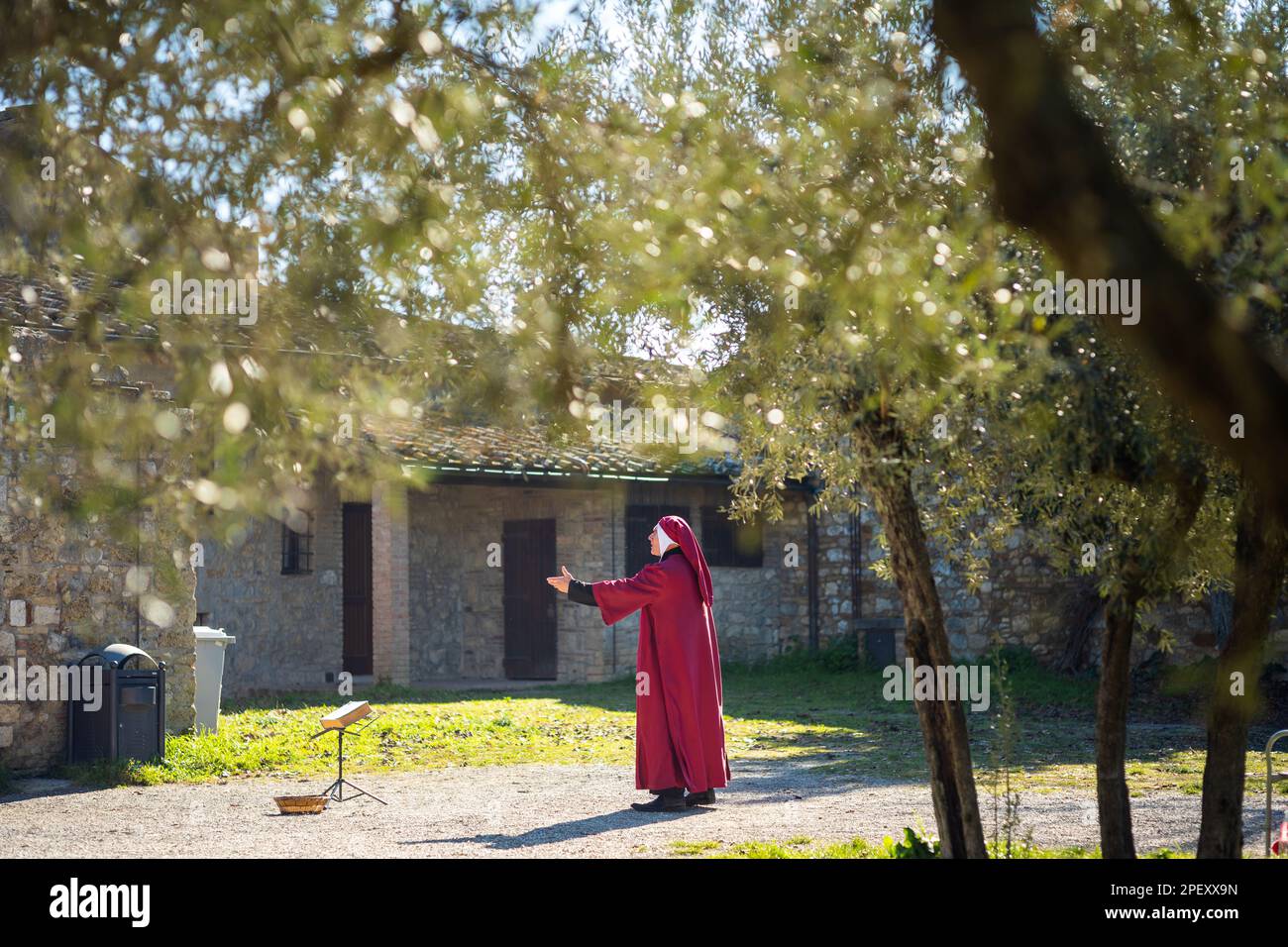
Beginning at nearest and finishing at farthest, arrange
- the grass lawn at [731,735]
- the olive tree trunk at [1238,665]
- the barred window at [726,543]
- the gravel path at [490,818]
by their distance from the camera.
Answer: the olive tree trunk at [1238,665], the gravel path at [490,818], the grass lawn at [731,735], the barred window at [726,543]

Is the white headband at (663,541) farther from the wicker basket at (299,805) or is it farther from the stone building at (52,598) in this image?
the stone building at (52,598)

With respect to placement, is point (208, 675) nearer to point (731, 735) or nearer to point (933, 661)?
point (731, 735)

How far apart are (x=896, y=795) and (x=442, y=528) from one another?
37.7 ft

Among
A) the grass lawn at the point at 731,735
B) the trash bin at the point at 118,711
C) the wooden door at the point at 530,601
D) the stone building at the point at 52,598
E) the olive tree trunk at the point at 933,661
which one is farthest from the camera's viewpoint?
the wooden door at the point at 530,601

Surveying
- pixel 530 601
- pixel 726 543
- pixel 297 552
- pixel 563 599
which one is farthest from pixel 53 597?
pixel 726 543

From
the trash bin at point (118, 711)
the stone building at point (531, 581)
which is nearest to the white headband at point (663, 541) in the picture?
the trash bin at point (118, 711)

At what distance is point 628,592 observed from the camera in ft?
30.7

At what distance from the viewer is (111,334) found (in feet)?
13.6

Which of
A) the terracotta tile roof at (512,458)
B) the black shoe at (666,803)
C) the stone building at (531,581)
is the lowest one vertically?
the black shoe at (666,803)

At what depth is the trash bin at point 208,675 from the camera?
12422 millimetres

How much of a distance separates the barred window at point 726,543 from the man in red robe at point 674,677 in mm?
10845

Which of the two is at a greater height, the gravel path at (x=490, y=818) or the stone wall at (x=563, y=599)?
the stone wall at (x=563, y=599)

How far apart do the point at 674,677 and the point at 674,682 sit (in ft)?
0.11

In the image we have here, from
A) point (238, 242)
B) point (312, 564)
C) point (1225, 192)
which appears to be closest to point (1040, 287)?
point (1225, 192)
